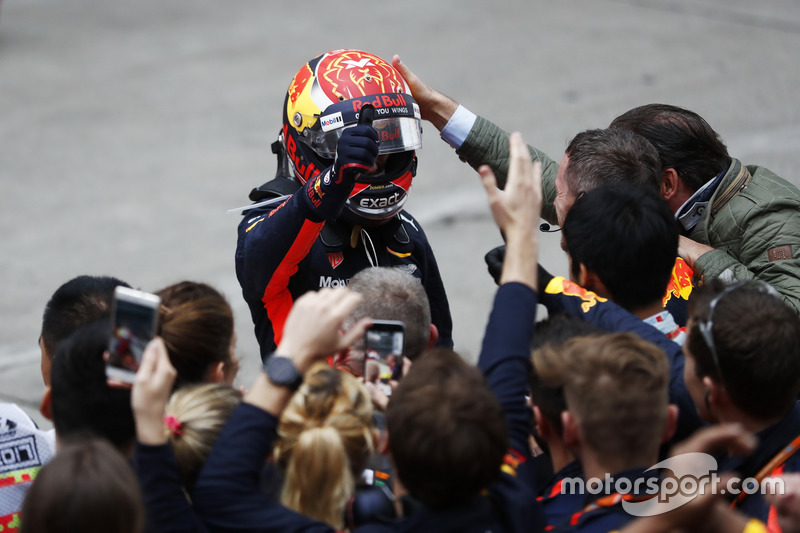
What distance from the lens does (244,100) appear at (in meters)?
9.34

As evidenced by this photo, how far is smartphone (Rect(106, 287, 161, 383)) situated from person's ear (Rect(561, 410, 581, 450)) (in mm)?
980

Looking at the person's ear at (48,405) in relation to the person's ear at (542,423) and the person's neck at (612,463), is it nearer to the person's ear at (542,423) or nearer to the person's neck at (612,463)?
the person's ear at (542,423)

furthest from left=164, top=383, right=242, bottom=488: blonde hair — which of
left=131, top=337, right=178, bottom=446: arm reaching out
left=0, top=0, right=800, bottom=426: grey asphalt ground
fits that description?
left=0, top=0, right=800, bottom=426: grey asphalt ground

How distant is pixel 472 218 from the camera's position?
23.9ft

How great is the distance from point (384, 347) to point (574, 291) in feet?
2.16

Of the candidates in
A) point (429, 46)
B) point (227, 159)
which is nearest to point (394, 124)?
point (227, 159)

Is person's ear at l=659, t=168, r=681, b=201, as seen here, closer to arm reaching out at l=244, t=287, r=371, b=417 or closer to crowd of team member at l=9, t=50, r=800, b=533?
crowd of team member at l=9, t=50, r=800, b=533

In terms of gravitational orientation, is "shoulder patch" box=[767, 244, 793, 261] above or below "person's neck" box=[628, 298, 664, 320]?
above

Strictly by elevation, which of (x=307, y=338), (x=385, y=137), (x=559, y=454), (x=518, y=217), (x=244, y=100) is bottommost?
(x=559, y=454)

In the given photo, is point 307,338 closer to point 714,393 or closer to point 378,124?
point 714,393

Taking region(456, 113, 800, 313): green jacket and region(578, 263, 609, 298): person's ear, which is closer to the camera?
region(578, 263, 609, 298): person's ear

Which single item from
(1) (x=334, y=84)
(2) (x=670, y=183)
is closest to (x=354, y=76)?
(1) (x=334, y=84)

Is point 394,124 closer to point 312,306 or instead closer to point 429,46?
point 312,306

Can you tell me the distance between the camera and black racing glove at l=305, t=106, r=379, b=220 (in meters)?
2.89
